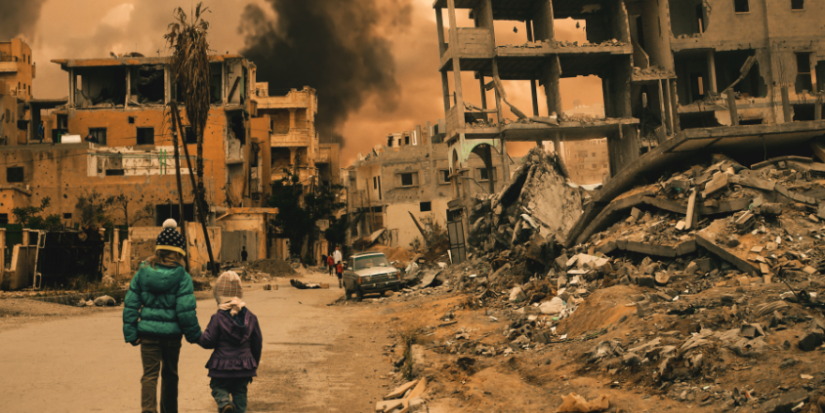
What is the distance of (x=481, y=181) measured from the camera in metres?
51.9

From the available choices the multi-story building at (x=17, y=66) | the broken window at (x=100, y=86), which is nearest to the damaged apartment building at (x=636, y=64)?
the broken window at (x=100, y=86)

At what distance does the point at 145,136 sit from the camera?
46.6m

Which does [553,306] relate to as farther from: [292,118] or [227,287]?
[292,118]

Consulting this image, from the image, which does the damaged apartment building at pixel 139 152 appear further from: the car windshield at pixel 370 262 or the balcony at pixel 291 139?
the car windshield at pixel 370 262

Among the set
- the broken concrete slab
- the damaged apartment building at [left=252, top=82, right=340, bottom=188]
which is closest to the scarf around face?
the broken concrete slab

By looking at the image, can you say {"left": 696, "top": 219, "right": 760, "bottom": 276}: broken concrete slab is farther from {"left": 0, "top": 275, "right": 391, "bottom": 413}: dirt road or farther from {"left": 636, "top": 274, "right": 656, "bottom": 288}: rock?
{"left": 0, "top": 275, "right": 391, "bottom": 413}: dirt road

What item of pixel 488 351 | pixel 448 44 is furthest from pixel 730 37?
pixel 488 351

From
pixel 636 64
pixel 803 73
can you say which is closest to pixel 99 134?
pixel 636 64

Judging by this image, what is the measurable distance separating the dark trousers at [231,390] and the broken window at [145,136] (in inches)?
1779

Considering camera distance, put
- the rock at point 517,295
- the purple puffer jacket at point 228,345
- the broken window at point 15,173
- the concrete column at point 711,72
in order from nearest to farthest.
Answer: the purple puffer jacket at point 228,345, the rock at point 517,295, the concrete column at point 711,72, the broken window at point 15,173

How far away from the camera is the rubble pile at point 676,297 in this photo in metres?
5.36

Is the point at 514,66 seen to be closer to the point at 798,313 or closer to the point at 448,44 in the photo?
the point at 448,44

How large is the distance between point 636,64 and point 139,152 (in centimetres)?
3033

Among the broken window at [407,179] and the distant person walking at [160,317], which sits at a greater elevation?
the broken window at [407,179]
